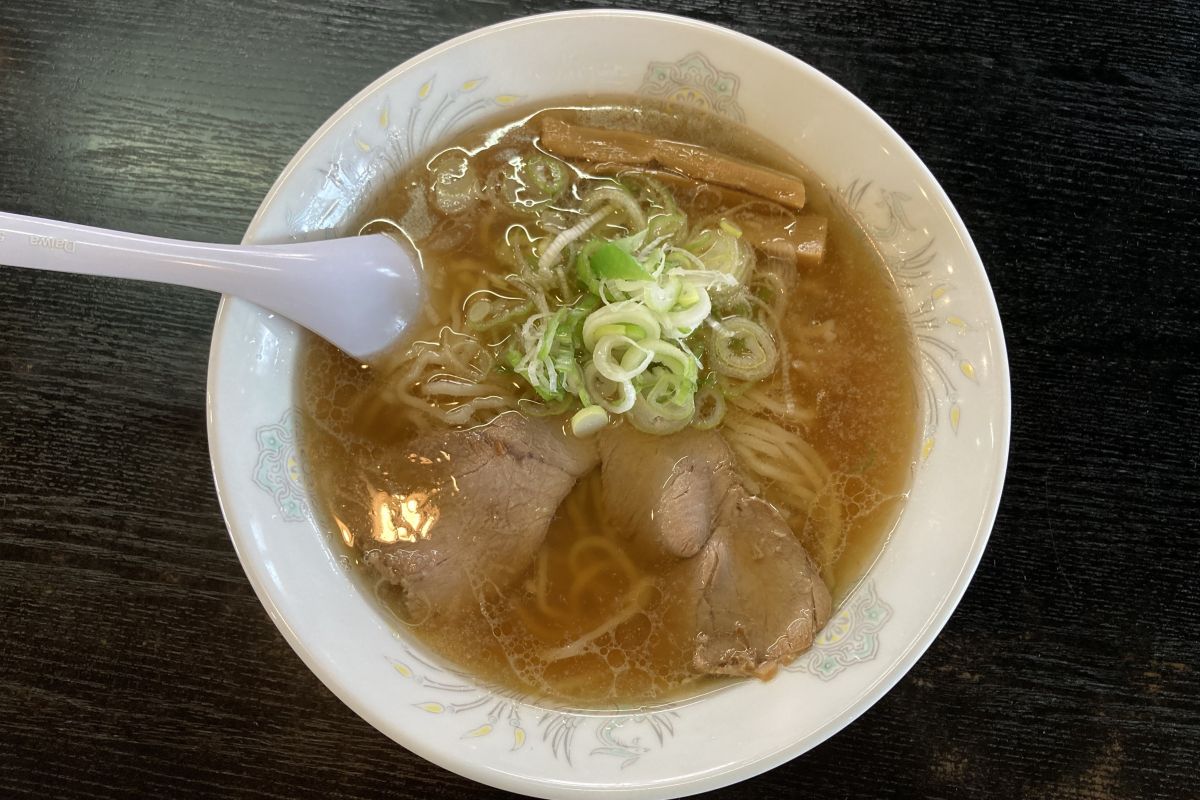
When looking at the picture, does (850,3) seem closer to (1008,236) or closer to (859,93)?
(859,93)

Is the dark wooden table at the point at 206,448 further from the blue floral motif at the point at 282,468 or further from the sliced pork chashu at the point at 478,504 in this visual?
the sliced pork chashu at the point at 478,504

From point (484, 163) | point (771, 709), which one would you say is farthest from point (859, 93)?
point (771, 709)

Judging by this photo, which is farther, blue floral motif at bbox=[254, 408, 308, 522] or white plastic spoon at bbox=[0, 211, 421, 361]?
blue floral motif at bbox=[254, 408, 308, 522]

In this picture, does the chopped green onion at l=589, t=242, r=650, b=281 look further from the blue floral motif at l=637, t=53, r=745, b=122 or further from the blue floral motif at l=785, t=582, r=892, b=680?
the blue floral motif at l=785, t=582, r=892, b=680

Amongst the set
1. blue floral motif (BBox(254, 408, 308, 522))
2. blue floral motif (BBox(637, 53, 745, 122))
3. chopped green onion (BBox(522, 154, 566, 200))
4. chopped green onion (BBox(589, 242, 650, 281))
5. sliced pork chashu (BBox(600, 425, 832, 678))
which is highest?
blue floral motif (BBox(637, 53, 745, 122))

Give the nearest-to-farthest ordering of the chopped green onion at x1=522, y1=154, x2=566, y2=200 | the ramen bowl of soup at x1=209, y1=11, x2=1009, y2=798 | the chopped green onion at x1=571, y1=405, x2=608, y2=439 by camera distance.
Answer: the ramen bowl of soup at x1=209, y1=11, x2=1009, y2=798, the chopped green onion at x1=571, y1=405, x2=608, y2=439, the chopped green onion at x1=522, y1=154, x2=566, y2=200

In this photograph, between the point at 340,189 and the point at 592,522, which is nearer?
the point at 340,189

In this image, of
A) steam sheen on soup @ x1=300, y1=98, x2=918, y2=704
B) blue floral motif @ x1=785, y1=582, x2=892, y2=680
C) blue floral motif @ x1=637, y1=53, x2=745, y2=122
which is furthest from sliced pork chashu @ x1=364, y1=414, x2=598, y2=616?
blue floral motif @ x1=637, y1=53, x2=745, y2=122

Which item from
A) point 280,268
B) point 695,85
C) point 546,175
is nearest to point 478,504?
point 280,268
